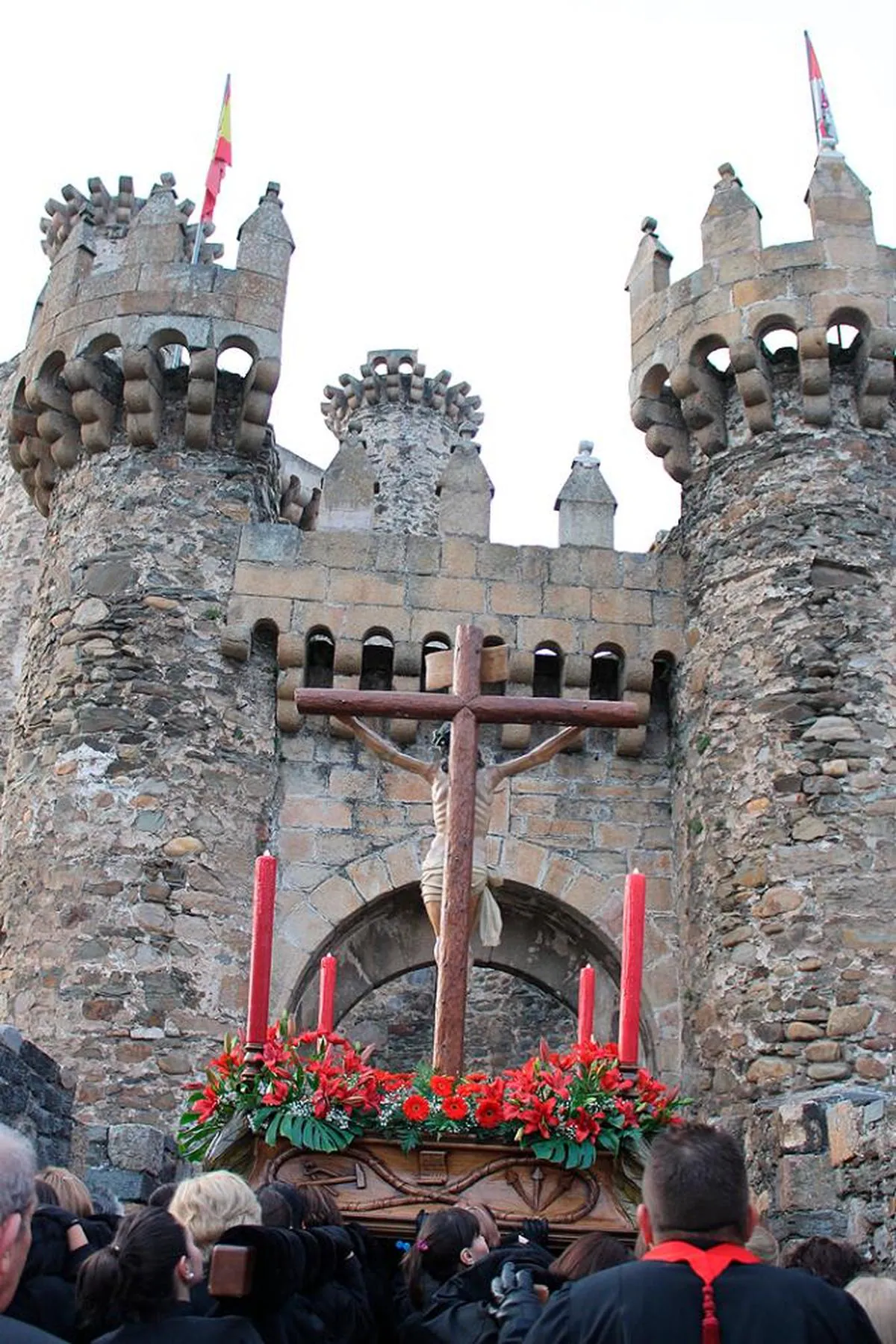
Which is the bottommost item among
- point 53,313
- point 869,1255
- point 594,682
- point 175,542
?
point 869,1255

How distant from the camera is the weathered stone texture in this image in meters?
9.06

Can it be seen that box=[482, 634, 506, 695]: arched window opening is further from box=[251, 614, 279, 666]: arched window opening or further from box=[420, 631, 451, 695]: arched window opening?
box=[251, 614, 279, 666]: arched window opening

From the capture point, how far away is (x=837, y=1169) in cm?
713

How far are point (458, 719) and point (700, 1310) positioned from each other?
172 inches

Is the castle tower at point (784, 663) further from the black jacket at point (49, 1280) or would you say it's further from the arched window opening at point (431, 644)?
the black jacket at point (49, 1280)

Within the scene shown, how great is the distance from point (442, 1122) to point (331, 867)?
4.25 m

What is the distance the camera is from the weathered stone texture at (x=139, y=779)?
29.7ft

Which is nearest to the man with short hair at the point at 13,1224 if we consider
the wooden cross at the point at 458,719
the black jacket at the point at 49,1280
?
the black jacket at the point at 49,1280

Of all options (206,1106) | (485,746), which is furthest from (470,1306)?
(485,746)

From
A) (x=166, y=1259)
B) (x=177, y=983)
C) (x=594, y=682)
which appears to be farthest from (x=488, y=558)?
(x=166, y=1259)

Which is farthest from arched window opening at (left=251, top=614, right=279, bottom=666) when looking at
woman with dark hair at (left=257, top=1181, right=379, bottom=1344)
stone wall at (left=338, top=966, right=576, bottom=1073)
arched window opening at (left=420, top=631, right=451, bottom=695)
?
woman with dark hair at (left=257, top=1181, right=379, bottom=1344)

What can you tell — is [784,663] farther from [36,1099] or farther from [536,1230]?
[536,1230]

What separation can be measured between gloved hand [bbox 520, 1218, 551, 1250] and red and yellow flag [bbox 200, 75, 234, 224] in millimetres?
9734

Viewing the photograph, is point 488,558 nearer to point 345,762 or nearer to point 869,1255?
point 345,762
